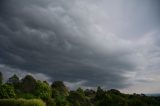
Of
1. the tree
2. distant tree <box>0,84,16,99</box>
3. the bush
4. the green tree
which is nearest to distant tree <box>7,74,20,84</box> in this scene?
the green tree

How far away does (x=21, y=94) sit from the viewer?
6575cm

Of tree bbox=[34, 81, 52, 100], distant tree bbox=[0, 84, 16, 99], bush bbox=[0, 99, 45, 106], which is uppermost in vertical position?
tree bbox=[34, 81, 52, 100]

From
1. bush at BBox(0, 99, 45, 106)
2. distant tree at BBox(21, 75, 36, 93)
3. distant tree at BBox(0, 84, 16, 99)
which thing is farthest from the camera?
distant tree at BBox(21, 75, 36, 93)

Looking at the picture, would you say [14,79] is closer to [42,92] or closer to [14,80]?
[14,80]

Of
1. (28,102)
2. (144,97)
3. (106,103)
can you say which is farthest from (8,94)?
(144,97)

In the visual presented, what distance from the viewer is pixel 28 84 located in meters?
73.4

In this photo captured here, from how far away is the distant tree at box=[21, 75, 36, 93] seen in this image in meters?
72.0

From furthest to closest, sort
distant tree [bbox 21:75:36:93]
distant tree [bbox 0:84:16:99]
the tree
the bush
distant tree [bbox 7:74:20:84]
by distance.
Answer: distant tree [bbox 7:74:20:84]
distant tree [bbox 21:75:36:93]
the tree
distant tree [bbox 0:84:16:99]
the bush

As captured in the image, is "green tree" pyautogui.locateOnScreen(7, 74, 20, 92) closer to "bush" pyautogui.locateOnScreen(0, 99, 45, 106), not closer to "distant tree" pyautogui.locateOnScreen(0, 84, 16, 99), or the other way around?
"distant tree" pyautogui.locateOnScreen(0, 84, 16, 99)

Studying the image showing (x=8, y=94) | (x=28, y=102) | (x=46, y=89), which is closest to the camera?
(x=28, y=102)

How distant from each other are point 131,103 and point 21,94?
108 feet

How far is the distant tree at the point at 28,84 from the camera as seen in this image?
72.0 m

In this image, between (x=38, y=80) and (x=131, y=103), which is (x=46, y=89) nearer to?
(x=38, y=80)

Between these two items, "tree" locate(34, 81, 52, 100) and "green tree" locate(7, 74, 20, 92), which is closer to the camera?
"tree" locate(34, 81, 52, 100)
